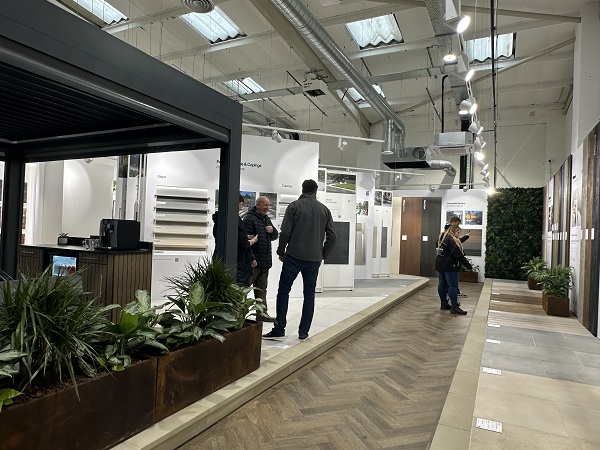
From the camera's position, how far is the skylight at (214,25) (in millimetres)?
7520

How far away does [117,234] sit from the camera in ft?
15.5

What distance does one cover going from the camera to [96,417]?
1.89m

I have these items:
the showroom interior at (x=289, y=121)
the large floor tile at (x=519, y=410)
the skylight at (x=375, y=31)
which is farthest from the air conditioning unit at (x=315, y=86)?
the large floor tile at (x=519, y=410)

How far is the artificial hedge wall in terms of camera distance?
1259cm

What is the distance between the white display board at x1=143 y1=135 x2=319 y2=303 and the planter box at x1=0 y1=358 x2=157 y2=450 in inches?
167

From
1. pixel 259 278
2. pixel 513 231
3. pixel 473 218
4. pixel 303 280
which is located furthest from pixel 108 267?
pixel 513 231

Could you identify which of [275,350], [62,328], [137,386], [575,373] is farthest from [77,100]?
[575,373]

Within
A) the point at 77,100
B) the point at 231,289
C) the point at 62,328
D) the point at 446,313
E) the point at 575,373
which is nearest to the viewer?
the point at 62,328

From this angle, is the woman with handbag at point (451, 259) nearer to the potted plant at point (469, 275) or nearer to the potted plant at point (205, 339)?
the potted plant at point (205, 339)

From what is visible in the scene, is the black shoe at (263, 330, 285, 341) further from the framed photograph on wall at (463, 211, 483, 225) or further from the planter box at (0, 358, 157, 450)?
the framed photograph on wall at (463, 211, 483, 225)

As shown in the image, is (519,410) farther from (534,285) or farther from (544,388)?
(534,285)

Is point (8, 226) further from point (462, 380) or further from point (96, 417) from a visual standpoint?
point (462, 380)

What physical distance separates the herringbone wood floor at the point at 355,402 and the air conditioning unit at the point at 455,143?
498cm

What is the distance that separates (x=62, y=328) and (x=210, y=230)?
489 cm
